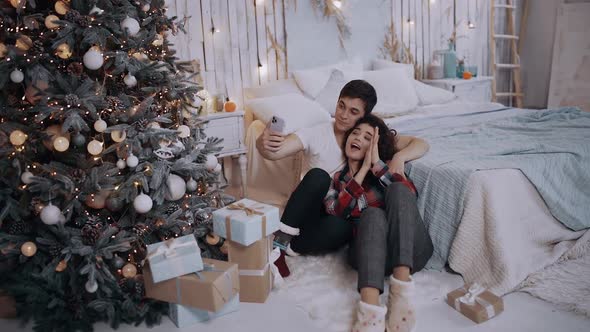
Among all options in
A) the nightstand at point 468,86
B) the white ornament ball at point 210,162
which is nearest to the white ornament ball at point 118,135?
the white ornament ball at point 210,162

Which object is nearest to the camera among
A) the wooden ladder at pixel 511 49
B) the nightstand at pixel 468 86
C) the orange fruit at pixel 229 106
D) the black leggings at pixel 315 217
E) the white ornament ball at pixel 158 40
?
the white ornament ball at pixel 158 40

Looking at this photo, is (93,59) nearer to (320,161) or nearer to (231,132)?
(320,161)

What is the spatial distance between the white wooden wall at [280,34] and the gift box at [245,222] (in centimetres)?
178

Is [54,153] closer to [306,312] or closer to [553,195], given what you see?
[306,312]

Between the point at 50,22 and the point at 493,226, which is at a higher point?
the point at 50,22

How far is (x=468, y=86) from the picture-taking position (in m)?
4.47

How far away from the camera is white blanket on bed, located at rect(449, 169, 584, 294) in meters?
2.00

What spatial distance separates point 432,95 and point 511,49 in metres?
2.07

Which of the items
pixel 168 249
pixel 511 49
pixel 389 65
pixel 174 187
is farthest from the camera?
pixel 511 49

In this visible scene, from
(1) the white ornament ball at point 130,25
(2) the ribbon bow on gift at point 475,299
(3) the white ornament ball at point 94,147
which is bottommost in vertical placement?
(2) the ribbon bow on gift at point 475,299

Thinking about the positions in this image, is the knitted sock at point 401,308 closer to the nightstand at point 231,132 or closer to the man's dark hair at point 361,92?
the man's dark hair at point 361,92

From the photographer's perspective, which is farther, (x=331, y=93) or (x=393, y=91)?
(x=393, y=91)

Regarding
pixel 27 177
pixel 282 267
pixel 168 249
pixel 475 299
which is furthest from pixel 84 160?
pixel 475 299

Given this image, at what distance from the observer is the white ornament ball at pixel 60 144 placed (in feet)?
→ 5.65
